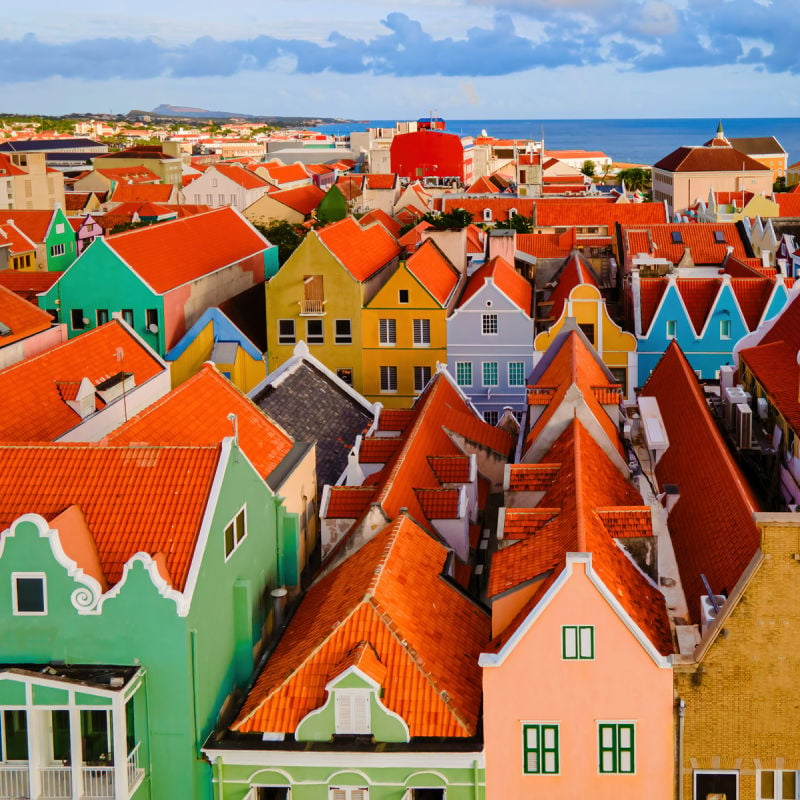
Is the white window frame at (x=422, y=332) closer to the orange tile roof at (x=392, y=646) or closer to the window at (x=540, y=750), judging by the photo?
the orange tile roof at (x=392, y=646)

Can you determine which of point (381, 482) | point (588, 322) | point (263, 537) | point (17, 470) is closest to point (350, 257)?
point (588, 322)

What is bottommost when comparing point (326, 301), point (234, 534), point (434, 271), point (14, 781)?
point (14, 781)

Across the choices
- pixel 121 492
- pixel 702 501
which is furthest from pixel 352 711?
pixel 702 501

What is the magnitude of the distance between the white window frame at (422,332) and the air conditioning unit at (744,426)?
23645mm

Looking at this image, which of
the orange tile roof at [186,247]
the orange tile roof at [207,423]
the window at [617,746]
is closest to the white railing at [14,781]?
the orange tile roof at [207,423]

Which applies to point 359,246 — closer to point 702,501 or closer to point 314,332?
point 314,332

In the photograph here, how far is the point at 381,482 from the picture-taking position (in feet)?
113

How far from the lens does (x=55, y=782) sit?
22.5 metres

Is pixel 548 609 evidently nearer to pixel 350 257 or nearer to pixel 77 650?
pixel 77 650

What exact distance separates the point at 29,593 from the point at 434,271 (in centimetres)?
4092

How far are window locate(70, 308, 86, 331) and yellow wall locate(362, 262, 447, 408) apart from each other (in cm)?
1377

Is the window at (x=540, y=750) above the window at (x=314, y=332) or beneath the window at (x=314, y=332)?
beneath

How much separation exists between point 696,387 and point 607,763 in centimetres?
1929

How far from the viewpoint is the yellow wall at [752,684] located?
22562 millimetres
